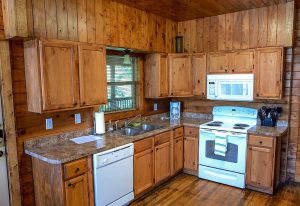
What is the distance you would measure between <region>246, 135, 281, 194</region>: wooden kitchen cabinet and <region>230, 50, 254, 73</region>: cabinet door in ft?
3.42

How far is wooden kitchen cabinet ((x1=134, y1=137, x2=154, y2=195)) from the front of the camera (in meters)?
3.14

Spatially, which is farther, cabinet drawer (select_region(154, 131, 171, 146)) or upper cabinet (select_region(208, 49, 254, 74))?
upper cabinet (select_region(208, 49, 254, 74))

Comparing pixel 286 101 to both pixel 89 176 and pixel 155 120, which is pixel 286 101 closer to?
pixel 155 120

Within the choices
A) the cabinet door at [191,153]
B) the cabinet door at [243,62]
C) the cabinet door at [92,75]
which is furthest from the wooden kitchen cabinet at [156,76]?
the cabinet door at [92,75]

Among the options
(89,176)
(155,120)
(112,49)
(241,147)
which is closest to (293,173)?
(241,147)

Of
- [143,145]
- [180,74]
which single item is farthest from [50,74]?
[180,74]

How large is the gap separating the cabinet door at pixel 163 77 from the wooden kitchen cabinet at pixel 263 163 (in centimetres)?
155

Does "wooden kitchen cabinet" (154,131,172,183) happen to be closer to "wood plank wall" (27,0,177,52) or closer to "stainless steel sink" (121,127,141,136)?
"stainless steel sink" (121,127,141,136)

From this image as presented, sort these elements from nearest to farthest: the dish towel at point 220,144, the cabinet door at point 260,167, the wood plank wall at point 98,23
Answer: the wood plank wall at point 98,23, the cabinet door at point 260,167, the dish towel at point 220,144

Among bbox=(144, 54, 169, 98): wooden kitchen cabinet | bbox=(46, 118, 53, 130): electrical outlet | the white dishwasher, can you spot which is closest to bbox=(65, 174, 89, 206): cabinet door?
the white dishwasher

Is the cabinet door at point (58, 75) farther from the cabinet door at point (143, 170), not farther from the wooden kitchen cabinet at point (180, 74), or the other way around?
the wooden kitchen cabinet at point (180, 74)

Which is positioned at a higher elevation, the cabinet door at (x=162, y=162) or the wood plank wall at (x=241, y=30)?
the wood plank wall at (x=241, y=30)

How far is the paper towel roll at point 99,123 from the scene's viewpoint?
124 inches

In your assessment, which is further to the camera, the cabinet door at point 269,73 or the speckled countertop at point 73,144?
the cabinet door at point 269,73
